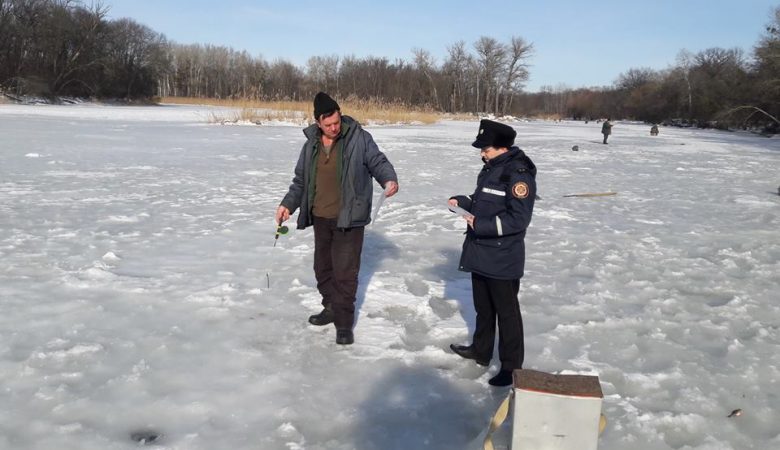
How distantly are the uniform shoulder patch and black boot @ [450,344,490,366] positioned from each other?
109 cm

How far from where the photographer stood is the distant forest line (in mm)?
48781

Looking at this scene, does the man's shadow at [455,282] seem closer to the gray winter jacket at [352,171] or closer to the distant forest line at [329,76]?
the gray winter jacket at [352,171]

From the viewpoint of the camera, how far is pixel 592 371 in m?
3.34

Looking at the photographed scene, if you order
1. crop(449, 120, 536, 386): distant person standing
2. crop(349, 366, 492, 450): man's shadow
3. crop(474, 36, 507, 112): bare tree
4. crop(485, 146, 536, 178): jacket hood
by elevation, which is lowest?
crop(349, 366, 492, 450): man's shadow

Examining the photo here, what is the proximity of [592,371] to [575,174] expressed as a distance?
34.8 ft

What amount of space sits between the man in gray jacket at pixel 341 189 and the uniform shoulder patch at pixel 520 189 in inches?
34.6

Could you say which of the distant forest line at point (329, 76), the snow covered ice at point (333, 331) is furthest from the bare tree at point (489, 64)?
the snow covered ice at point (333, 331)

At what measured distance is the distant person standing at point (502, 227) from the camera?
9.55 ft

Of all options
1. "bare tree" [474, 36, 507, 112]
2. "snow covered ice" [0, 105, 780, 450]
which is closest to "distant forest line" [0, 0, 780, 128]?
"bare tree" [474, 36, 507, 112]

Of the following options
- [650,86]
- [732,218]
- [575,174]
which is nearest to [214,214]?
[732,218]

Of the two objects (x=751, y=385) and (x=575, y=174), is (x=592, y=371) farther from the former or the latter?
(x=575, y=174)

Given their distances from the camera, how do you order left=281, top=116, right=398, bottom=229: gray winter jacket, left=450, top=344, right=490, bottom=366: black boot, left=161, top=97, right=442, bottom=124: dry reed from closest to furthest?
left=450, top=344, right=490, bottom=366: black boot
left=281, top=116, right=398, bottom=229: gray winter jacket
left=161, top=97, right=442, bottom=124: dry reed

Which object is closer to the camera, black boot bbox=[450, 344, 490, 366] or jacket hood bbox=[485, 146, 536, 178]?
jacket hood bbox=[485, 146, 536, 178]

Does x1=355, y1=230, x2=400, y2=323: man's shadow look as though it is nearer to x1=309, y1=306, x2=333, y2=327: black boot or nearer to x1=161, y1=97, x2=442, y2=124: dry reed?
x1=309, y1=306, x2=333, y2=327: black boot
